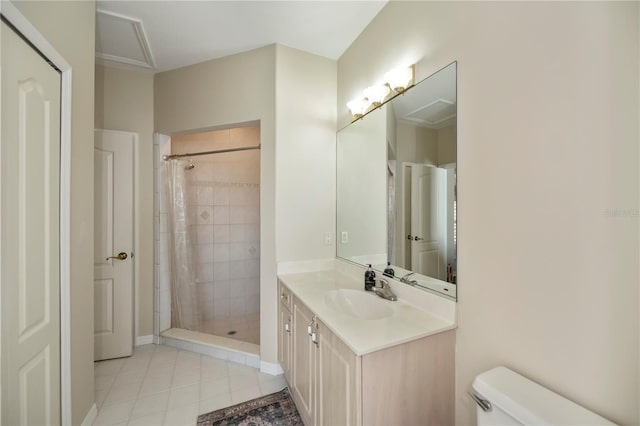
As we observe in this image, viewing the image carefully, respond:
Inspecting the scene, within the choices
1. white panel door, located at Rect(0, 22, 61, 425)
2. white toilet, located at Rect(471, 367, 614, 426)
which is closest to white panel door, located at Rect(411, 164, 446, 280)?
white toilet, located at Rect(471, 367, 614, 426)

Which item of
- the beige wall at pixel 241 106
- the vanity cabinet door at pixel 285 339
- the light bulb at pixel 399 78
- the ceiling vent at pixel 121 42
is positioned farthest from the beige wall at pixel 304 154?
the ceiling vent at pixel 121 42

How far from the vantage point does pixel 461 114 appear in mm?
1226

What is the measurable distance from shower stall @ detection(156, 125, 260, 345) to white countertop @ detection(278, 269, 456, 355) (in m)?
1.53

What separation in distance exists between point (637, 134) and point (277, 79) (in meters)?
2.05

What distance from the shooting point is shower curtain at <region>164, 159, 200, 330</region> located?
270 centimetres

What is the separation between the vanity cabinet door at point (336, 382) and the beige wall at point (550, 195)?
1.79 feet

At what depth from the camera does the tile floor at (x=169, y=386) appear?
1699 millimetres

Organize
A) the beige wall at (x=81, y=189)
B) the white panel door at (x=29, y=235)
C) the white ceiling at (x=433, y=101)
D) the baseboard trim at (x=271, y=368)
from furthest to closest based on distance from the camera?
the baseboard trim at (x=271, y=368), the beige wall at (x=81, y=189), the white ceiling at (x=433, y=101), the white panel door at (x=29, y=235)

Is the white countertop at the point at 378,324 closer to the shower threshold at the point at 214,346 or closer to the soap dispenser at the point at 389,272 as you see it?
the soap dispenser at the point at 389,272

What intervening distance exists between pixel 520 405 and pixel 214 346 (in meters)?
2.33

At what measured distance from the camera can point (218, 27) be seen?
1958 mm

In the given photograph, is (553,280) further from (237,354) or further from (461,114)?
(237,354)

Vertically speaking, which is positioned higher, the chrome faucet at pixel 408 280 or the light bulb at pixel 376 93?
the light bulb at pixel 376 93

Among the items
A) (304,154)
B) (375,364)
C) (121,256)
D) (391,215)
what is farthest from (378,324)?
(121,256)
